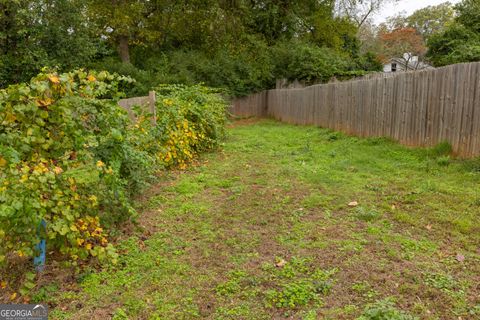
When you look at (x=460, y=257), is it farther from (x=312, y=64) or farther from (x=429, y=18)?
(x=429, y=18)

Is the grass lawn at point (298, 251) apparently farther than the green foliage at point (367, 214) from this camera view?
No

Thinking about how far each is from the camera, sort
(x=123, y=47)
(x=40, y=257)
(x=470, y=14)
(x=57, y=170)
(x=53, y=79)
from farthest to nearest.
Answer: (x=123, y=47) → (x=470, y=14) → (x=40, y=257) → (x=53, y=79) → (x=57, y=170)

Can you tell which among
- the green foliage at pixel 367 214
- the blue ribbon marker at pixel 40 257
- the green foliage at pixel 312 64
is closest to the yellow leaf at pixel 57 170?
the blue ribbon marker at pixel 40 257

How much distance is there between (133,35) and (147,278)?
55.9ft

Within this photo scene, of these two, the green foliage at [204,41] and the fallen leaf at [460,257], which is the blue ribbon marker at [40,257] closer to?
the fallen leaf at [460,257]

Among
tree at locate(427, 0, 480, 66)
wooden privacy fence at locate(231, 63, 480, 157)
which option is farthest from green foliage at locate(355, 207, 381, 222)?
tree at locate(427, 0, 480, 66)

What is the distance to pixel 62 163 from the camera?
2914mm

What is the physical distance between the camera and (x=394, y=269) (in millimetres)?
2975

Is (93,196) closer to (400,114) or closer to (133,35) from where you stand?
(400,114)

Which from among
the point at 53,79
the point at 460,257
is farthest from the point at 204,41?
the point at 460,257

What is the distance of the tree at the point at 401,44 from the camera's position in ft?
128

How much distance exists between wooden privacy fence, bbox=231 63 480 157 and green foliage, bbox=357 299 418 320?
→ 4356 mm

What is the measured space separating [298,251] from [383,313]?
3.45 ft

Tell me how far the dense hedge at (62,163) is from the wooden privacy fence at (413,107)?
493cm
